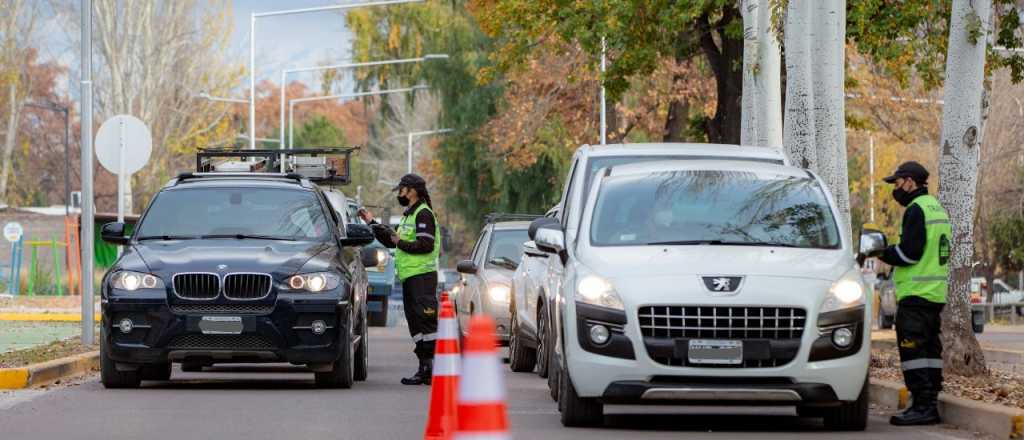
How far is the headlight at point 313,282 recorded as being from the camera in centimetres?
1659

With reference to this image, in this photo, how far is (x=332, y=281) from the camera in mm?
16797

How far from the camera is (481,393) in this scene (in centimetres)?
641

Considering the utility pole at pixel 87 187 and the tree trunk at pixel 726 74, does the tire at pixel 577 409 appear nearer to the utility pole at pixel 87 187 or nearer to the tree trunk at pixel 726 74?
the utility pole at pixel 87 187

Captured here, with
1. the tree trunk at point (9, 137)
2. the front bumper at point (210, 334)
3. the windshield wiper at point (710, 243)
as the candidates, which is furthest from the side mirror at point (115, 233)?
the tree trunk at point (9, 137)

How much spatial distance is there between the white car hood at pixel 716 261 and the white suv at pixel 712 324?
0.01 m

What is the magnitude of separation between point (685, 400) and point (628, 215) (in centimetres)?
169

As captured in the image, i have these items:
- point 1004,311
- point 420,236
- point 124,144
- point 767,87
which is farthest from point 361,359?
point 1004,311

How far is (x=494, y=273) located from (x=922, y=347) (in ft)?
30.8

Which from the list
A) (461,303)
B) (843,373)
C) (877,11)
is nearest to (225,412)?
(843,373)

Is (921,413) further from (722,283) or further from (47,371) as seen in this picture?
(47,371)

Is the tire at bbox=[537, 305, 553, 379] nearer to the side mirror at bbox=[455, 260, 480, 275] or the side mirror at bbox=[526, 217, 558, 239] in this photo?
the side mirror at bbox=[526, 217, 558, 239]

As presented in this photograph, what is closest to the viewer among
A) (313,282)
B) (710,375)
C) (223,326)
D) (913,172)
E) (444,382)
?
(444,382)

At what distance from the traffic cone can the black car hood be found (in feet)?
32.6

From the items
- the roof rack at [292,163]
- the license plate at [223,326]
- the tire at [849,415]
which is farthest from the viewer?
the roof rack at [292,163]
